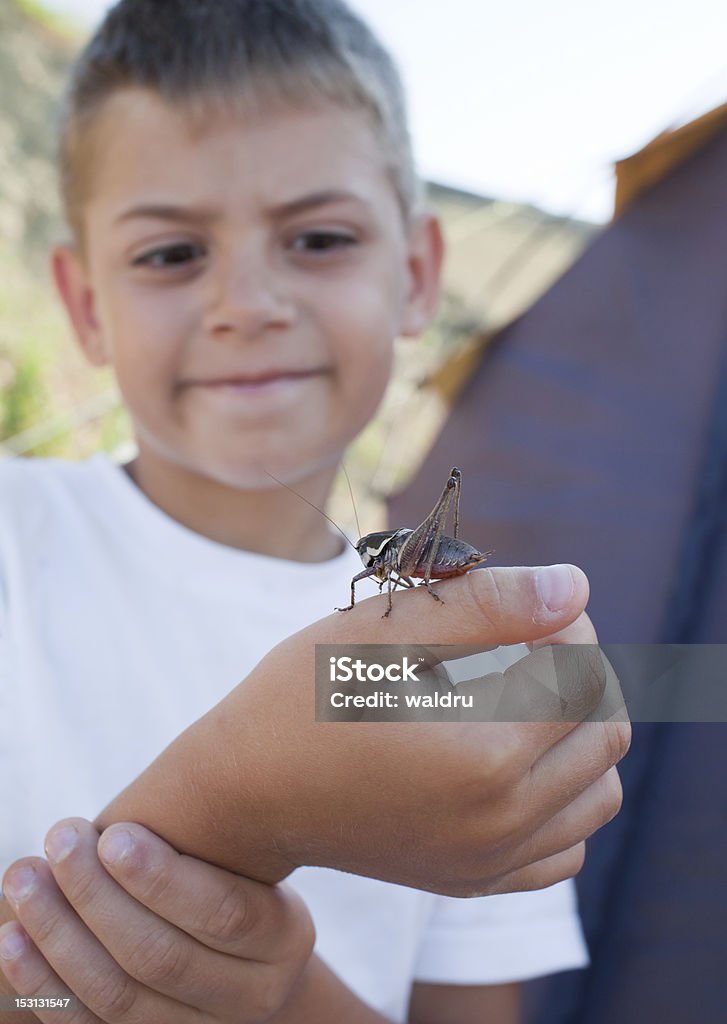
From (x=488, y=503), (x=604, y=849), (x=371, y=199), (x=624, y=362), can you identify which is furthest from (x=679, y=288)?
(x=604, y=849)

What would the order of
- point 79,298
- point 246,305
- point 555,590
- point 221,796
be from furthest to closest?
1. point 79,298
2. point 246,305
3. point 221,796
4. point 555,590

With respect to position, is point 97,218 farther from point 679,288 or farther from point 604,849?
point 604,849

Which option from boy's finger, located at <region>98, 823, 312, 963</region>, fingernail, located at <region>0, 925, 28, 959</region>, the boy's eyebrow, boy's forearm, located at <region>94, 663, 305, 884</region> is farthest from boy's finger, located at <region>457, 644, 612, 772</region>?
the boy's eyebrow

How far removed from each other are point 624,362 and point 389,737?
4.22 ft

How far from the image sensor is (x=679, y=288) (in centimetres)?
154

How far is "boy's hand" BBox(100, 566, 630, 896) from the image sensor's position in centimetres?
46

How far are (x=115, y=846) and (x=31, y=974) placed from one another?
0.13 m

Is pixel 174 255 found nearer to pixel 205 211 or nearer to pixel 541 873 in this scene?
pixel 205 211

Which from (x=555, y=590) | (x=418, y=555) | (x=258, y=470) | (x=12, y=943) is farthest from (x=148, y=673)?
(x=555, y=590)

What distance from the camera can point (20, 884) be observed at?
0.57 metres

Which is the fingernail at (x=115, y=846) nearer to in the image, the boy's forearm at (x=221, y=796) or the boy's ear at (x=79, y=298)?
the boy's forearm at (x=221, y=796)

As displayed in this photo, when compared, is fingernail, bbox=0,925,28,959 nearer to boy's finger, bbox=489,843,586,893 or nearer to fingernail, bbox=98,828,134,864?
fingernail, bbox=98,828,134,864

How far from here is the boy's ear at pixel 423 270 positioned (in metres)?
1.27

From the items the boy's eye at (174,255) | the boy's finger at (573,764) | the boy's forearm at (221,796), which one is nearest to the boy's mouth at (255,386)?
the boy's eye at (174,255)
